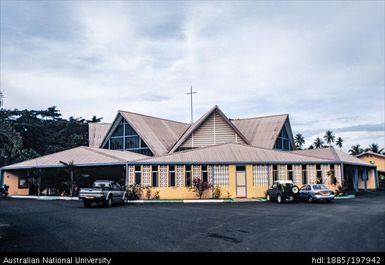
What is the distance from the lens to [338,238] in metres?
10.7

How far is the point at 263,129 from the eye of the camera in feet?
150

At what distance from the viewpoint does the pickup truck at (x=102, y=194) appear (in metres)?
22.2

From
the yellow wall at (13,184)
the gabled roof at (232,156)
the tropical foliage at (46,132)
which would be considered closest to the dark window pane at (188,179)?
the gabled roof at (232,156)

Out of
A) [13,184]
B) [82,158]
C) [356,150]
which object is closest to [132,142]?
[82,158]

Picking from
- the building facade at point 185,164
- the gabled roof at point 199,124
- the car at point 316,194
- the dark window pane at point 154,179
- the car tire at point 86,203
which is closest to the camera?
the car tire at point 86,203

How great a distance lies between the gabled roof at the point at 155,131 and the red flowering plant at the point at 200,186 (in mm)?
8885

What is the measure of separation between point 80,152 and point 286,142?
25.9 m

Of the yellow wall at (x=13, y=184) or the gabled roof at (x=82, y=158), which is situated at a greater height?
the gabled roof at (x=82, y=158)

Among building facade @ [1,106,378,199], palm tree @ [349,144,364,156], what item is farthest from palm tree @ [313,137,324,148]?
building facade @ [1,106,378,199]

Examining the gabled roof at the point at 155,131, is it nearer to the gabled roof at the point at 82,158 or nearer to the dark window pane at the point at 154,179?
the gabled roof at the point at 82,158

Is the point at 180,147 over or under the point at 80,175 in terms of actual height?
over

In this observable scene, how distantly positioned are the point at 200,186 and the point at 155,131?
47.1 feet
